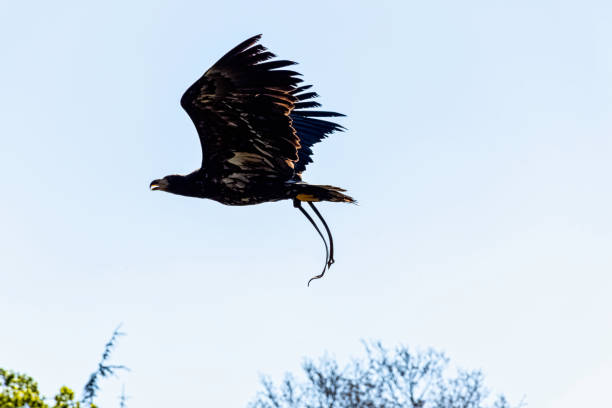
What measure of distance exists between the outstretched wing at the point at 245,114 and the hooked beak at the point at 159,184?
1.67 ft

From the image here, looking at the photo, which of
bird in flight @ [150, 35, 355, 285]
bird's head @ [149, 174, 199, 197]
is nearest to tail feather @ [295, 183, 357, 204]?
bird in flight @ [150, 35, 355, 285]

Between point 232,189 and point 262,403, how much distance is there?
546 inches

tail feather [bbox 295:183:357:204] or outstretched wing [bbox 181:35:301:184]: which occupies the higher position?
outstretched wing [bbox 181:35:301:184]

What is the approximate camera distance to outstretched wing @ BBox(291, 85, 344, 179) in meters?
10.1

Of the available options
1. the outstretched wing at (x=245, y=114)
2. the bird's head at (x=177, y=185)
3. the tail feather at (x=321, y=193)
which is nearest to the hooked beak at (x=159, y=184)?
the bird's head at (x=177, y=185)

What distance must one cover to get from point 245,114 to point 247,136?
25cm

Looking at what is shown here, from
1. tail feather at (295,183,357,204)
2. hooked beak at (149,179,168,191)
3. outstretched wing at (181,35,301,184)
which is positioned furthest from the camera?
hooked beak at (149,179,168,191)

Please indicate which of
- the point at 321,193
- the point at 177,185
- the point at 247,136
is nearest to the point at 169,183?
the point at 177,185

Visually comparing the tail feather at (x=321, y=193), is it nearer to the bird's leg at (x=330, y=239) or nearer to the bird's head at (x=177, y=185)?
the bird's leg at (x=330, y=239)

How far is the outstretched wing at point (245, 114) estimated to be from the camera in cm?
761

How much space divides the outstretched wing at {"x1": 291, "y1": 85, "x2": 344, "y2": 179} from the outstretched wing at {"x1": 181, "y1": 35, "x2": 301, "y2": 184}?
1.82 metres

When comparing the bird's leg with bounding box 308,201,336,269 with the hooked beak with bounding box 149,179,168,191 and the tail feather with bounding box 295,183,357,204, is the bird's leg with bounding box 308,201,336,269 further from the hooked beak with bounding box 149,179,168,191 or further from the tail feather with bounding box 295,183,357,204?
the hooked beak with bounding box 149,179,168,191

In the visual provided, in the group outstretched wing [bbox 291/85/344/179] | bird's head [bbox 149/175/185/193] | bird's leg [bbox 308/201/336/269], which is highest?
outstretched wing [bbox 291/85/344/179]

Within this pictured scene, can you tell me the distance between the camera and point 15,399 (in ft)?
21.0
